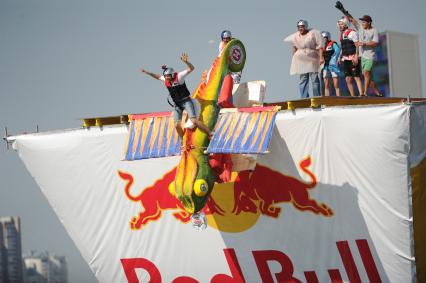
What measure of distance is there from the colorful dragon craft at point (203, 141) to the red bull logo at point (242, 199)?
1.77 m

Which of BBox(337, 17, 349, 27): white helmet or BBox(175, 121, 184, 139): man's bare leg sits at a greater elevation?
BBox(337, 17, 349, 27): white helmet

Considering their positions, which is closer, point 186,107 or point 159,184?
point 186,107

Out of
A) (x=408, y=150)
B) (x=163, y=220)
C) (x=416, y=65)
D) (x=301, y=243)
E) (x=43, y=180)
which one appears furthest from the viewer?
(x=416, y=65)

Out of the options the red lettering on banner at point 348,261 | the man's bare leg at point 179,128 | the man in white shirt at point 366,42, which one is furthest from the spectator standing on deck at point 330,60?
the man's bare leg at point 179,128

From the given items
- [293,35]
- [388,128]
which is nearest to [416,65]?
[293,35]

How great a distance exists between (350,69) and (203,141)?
443 cm

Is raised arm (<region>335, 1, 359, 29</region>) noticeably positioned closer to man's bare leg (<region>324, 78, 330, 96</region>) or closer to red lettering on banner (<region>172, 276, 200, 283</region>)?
man's bare leg (<region>324, 78, 330, 96</region>)

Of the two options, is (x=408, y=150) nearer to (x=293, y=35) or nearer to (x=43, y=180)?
(x=293, y=35)

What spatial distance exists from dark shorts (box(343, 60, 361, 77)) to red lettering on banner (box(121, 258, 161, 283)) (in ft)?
23.2

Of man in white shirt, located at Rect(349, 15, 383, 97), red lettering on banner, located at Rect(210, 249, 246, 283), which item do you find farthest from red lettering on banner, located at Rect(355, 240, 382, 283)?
man in white shirt, located at Rect(349, 15, 383, 97)

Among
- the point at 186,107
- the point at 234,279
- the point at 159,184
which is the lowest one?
the point at 234,279

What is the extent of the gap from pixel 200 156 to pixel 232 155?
0.92 m

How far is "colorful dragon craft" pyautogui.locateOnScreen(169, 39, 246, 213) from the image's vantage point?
2634cm

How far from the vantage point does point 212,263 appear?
29.6 m
